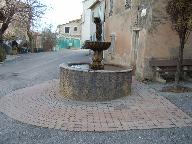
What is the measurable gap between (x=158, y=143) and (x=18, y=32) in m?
35.2

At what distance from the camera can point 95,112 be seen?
8.22 m

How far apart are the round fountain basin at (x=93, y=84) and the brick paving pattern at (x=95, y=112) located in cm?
24

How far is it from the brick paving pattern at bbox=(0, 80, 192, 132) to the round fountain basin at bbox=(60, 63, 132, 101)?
0.80 ft

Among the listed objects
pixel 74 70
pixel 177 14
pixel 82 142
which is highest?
pixel 177 14

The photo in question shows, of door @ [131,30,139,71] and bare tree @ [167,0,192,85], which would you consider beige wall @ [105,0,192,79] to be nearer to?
door @ [131,30,139,71]

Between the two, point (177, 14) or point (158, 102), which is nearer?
point (158, 102)

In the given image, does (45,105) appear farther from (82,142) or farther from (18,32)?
(18,32)

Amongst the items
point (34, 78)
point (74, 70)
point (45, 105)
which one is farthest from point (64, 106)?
point (34, 78)

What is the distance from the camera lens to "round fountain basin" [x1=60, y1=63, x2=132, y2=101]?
9227 millimetres

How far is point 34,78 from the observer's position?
1448 cm

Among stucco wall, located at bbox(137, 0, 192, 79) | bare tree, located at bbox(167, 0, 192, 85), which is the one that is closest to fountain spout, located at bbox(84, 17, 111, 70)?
bare tree, located at bbox(167, 0, 192, 85)

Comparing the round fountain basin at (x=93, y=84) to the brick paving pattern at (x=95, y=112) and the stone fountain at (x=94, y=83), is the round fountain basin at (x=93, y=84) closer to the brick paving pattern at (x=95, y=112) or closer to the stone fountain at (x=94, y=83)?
the stone fountain at (x=94, y=83)

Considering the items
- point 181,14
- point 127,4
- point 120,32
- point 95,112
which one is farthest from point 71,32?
point 95,112

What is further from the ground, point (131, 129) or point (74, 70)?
point (74, 70)
